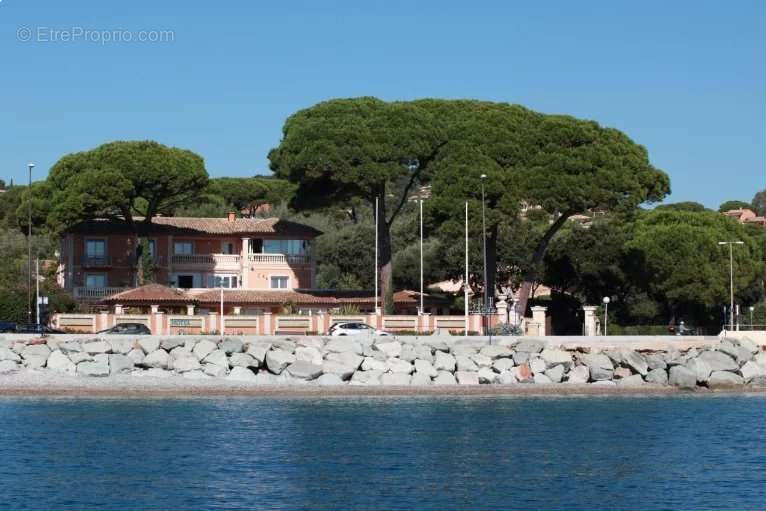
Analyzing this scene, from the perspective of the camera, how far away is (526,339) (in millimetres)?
64688

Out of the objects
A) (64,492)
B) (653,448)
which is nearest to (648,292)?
(653,448)

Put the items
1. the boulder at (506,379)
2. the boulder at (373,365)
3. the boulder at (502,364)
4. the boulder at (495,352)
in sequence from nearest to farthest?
the boulder at (373,365)
the boulder at (506,379)
the boulder at (502,364)
the boulder at (495,352)

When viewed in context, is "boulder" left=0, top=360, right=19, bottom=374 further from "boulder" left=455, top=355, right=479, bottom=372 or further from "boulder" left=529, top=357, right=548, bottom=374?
"boulder" left=529, top=357, right=548, bottom=374

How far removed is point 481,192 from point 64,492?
147 ft

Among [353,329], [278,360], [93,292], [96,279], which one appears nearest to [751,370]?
[353,329]

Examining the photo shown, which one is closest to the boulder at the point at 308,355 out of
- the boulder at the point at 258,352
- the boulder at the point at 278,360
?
the boulder at the point at 278,360

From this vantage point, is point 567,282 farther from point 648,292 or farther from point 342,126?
point 342,126

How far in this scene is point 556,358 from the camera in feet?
206

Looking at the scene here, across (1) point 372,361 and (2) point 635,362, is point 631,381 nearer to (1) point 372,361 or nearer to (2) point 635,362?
(2) point 635,362

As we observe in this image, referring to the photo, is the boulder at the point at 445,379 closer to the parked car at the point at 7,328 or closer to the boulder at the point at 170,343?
the boulder at the point at 170,343

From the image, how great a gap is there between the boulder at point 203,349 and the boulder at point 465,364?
35.6ft

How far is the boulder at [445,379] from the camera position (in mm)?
60656

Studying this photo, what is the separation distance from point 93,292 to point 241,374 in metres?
28.2

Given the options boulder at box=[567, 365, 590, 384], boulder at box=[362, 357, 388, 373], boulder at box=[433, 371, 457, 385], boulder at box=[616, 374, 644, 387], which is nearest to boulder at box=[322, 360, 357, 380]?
→ boulder at box=[362, 357, 388, 373]
